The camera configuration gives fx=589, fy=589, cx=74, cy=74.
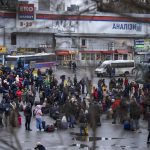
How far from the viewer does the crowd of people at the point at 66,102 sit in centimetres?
1692

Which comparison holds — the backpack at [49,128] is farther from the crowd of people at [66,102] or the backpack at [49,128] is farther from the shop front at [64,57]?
the shop front at [64,57]

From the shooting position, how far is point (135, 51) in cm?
4656

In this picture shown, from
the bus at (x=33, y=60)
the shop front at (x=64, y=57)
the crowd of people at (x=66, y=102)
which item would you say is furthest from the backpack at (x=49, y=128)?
the shop front at (x=64, y=57)

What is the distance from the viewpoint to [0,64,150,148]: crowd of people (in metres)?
16.9

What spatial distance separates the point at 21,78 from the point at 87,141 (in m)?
14.2

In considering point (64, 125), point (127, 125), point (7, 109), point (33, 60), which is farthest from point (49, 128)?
point (33, 60)

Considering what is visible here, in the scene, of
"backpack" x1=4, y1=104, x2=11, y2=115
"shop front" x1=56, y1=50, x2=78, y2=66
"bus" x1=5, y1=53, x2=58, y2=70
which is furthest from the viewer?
"shop front" x1=56, y1=50, x2=78, y2=66

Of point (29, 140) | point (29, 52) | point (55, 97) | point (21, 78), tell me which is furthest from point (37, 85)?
point (29, 52)

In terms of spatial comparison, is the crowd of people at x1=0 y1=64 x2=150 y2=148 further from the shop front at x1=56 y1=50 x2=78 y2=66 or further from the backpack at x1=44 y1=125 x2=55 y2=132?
the shop front at x1=56 y1=50 x2=78 y2=66

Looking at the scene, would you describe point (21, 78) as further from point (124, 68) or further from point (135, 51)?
point (135, 51)

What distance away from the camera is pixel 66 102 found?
17.9 m

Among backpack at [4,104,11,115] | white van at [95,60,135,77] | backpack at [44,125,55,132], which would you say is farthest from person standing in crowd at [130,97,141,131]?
white van at [95,60,135,77]

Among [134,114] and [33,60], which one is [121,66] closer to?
[33,60]

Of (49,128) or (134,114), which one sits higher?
(134,114)
